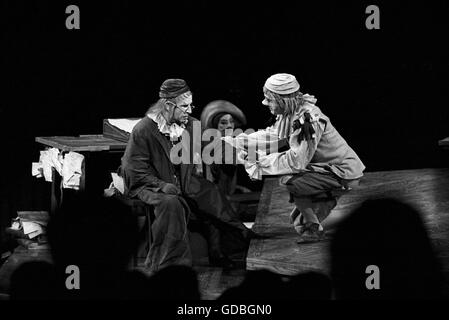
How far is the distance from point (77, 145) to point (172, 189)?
3.05ft

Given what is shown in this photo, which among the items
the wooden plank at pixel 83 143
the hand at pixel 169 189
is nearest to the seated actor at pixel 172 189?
the hand at pixel 169 189

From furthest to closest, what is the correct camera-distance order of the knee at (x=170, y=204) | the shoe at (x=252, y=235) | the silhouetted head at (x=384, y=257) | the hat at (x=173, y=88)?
the shoe at (x=252, y=235) < the hat at (x=173, y=88) < the knee at (x=170, y=204) < the silhouetted head at (x=384, y=257)

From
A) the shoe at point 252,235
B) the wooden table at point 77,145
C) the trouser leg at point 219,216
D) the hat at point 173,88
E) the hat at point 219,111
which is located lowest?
the shoe at point 252,235

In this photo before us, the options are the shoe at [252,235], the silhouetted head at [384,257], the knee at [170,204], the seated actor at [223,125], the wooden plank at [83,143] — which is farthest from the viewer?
the seated actor at [223,125]

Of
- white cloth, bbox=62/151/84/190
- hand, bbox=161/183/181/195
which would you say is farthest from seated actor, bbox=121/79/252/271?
white cloth, bbox=62/151/84/190

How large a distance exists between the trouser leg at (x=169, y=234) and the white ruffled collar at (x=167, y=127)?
1.53 feet

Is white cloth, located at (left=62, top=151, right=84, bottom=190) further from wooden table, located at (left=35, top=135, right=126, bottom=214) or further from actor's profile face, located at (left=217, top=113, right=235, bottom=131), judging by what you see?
actor's profile face, located at (left=217, top=113, right=235, bottom=131)

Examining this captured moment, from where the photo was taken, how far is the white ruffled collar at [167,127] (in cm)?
980

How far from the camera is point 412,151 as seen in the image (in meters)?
11.1

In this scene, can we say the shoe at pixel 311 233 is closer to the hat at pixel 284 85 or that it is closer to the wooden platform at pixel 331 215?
the wooden platform at pixel 331 215

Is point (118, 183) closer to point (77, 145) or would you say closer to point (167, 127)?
point (77, 145)

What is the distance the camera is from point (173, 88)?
9672 millimetres
